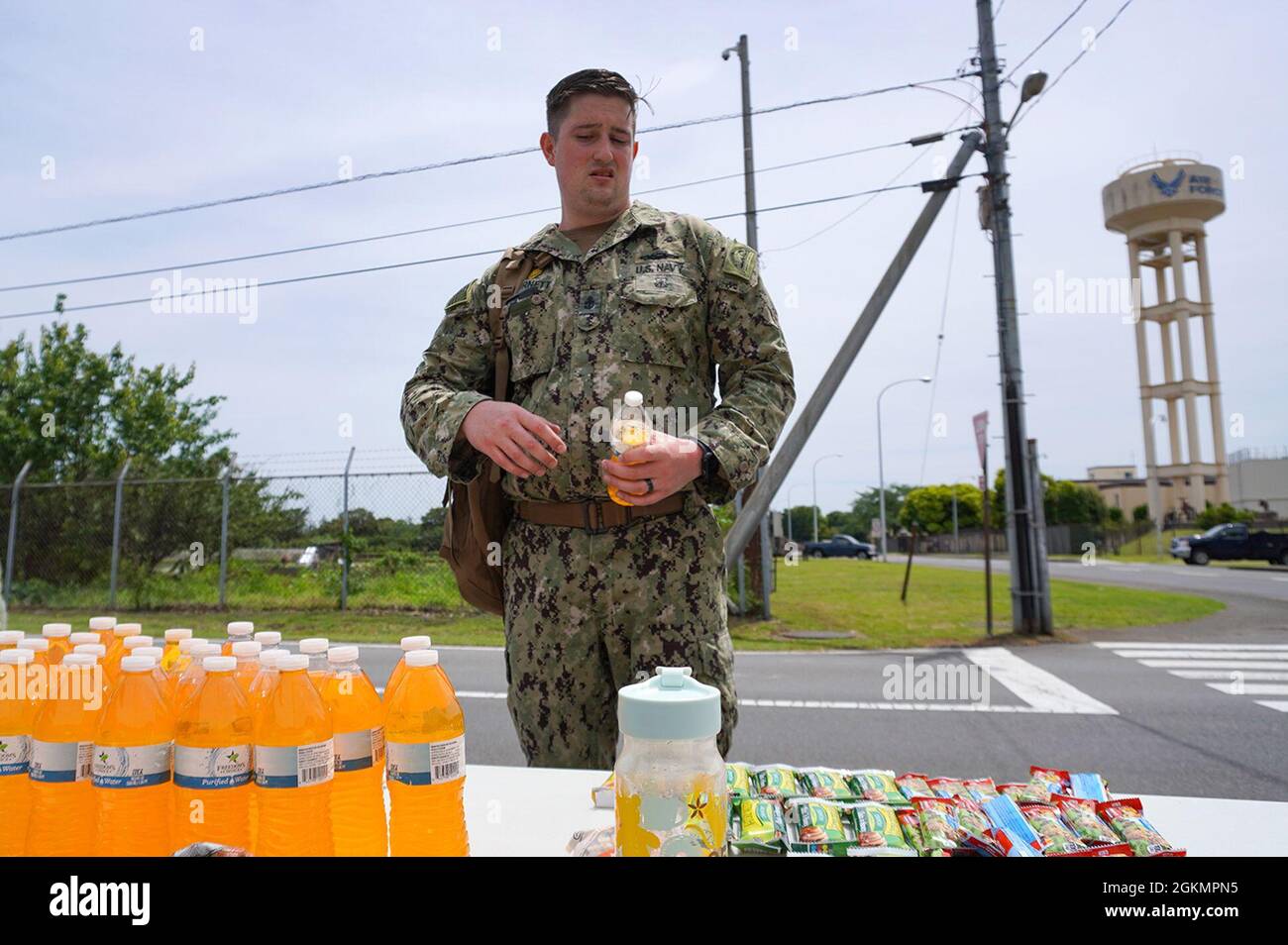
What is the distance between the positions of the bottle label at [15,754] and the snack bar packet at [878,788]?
1503 millimetres

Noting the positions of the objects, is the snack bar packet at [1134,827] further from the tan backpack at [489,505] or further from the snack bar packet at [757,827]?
the tan backpack at [489,505]

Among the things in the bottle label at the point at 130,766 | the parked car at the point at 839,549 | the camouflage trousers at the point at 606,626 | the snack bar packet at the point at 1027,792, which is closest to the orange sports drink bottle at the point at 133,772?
the bottle label at the point at 130,766

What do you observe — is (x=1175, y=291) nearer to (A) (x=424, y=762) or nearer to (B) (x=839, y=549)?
(B) (x=839, y=549)

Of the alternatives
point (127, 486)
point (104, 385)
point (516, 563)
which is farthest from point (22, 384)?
point (516, 563)

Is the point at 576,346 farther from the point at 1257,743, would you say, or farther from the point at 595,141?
the point at 1257,743

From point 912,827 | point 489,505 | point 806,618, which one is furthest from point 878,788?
point 806,618

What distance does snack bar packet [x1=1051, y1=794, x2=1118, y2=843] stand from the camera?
136 cm

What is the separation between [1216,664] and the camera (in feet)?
26.7

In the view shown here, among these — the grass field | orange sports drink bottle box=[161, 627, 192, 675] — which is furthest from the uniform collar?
the grass field

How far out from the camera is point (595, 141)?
6.75ft

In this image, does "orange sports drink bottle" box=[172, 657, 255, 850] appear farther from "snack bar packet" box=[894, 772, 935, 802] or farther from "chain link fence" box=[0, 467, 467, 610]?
"chain link fence" box=[0, 467, 467, 610]

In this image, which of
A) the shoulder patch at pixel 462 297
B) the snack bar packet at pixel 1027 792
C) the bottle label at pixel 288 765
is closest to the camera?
the bottle label at pixel 288 765

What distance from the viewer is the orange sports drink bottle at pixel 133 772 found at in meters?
1.17
